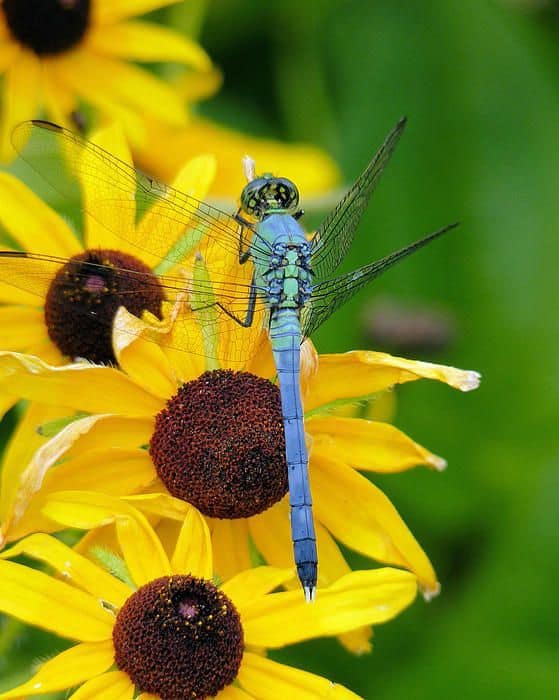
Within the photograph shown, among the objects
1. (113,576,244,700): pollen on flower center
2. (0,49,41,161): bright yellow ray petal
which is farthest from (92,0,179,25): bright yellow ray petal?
(113,576,244,700): pollen on flower center

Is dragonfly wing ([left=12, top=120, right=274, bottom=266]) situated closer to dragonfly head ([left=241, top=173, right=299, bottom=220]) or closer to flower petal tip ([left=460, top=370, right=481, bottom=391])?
dragonfly head ([left=241, top=173, right=299, bottom=220])

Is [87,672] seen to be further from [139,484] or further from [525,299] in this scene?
[525,299]

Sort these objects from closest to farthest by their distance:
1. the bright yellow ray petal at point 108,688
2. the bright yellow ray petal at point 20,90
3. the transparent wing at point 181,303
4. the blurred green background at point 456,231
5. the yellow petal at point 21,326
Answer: the bright yellow ray petal at point 108,688 < the transparent wing at point 181,303 < the yellow petal at point 21,326 < the bright yellow ray petal at point 20,90 < the blurred green background at point 456,231

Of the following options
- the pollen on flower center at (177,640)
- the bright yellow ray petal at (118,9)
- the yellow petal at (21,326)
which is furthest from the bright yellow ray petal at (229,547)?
the bright yellow ray petal at (118,9)

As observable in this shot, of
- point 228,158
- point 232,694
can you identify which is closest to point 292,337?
point 232,694

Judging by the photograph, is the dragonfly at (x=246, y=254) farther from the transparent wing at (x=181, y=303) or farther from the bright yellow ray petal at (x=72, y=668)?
the bright yellow ray petal at (x=72, y=668)

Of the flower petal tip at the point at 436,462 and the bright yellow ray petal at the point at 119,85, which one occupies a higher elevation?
the bright yellow ray petal at the point at 119,85
